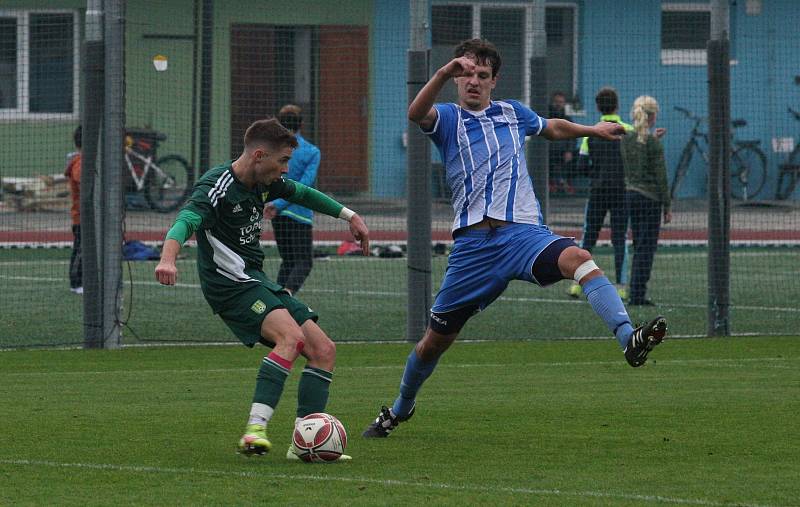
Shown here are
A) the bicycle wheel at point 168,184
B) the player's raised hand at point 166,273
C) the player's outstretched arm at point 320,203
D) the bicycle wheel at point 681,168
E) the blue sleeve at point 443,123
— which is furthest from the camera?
the bicycle wheel at point 681,168

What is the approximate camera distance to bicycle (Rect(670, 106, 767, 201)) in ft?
65.0

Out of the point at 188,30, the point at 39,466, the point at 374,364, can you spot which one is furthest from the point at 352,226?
the point at 188,30

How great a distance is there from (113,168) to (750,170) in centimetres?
1018

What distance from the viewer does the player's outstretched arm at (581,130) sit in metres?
8.79

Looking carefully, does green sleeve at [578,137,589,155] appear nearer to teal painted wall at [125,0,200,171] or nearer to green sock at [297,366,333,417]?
teal painted wall at [125,0,200,171]

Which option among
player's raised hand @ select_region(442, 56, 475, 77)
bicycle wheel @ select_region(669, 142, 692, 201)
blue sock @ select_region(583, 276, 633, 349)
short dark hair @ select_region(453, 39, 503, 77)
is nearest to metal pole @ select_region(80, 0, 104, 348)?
short dark hair @ select_region(453, 39, 503, 77)

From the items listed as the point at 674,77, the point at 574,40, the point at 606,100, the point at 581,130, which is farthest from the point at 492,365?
the point at 574,40

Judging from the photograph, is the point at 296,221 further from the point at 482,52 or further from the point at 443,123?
the point at 482,52

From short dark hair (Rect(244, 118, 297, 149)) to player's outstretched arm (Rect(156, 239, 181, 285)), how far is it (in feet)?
2.60

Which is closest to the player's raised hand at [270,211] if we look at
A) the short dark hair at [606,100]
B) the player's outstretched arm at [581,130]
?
the short dark hair at [606,100]

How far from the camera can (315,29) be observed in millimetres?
19812

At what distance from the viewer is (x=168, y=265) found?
7.23 m

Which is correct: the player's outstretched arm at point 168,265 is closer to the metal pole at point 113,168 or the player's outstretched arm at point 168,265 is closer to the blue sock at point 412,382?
the blue sock at point 412,382

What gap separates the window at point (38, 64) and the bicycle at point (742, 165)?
7.89 meters
